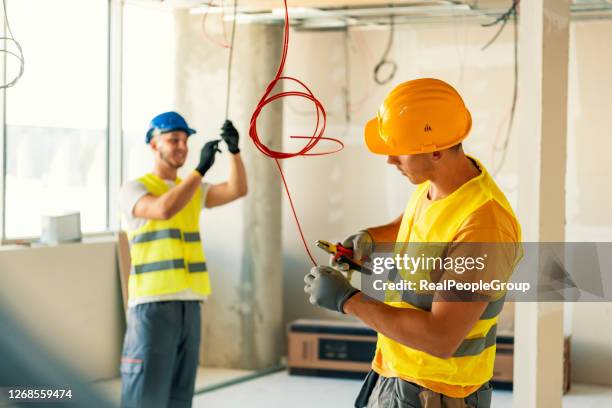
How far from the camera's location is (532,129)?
9.70 ft

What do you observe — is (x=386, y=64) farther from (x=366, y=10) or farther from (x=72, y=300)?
(x=72, y=300)

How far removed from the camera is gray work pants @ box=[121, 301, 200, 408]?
3.53 metres

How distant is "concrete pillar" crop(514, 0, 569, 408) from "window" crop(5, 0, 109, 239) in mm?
3122

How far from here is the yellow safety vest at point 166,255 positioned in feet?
12.0

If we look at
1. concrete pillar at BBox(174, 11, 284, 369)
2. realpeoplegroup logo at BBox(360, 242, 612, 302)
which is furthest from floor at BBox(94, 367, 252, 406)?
realpeoplegroup logo at BBox(360, 242, 612, 302)

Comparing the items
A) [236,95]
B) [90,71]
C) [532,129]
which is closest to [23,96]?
[90,71]

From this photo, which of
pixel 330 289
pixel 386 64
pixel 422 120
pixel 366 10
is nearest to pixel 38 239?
pixel 366 10

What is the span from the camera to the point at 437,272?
2111mm

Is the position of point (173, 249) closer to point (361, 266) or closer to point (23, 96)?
point (361, 266)

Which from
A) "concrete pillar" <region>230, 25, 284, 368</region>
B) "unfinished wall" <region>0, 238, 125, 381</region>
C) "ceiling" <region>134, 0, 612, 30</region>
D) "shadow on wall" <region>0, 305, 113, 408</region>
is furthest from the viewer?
"concrete pillar" <region>230, 25, 284, 368</region>

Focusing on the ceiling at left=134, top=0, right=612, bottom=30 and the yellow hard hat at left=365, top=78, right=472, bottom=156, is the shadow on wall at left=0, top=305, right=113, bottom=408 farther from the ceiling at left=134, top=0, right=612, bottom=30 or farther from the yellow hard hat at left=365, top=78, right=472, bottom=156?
the ceiling at left=134, top=0, right=612, bottom=30

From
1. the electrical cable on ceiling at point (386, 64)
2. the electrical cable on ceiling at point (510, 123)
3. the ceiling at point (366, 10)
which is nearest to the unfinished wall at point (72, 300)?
the ceiling at point (366, 10)

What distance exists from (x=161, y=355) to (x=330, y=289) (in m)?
1.59

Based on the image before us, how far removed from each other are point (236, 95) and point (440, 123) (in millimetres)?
→ 3629
